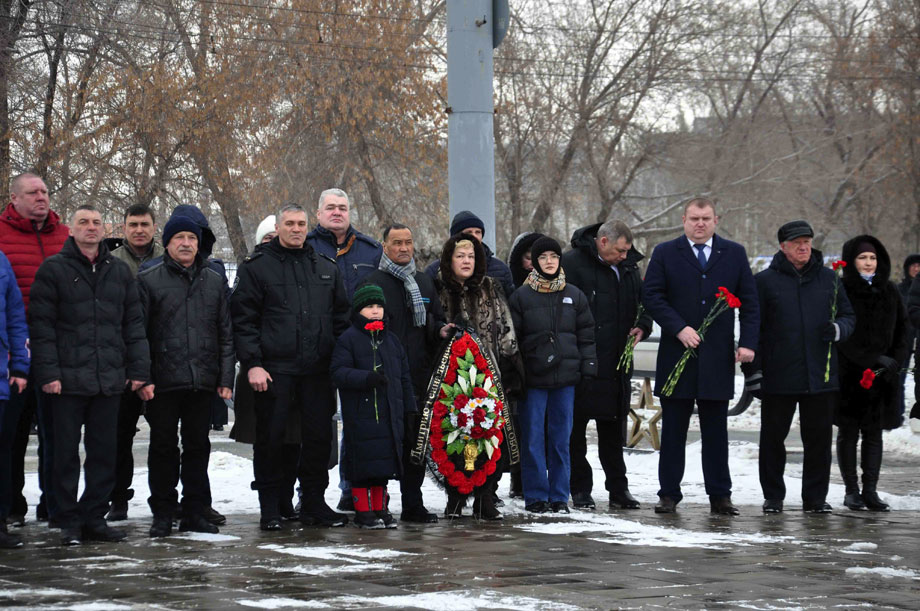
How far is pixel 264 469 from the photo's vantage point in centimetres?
838

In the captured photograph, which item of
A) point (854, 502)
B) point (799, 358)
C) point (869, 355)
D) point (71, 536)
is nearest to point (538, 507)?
point (799, 358)

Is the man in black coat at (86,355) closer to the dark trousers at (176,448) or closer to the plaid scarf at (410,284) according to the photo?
the dark trousers at (176,448)

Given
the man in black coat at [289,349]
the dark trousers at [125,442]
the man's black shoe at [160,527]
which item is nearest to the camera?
the man's black shoe at [160,527]

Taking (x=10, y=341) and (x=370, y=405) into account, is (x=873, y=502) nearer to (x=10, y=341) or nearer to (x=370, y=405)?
(x=370, y=405)

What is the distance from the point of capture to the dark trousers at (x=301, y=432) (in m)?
8.39

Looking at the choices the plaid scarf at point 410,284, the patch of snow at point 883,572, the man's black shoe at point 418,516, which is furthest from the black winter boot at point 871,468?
the plaid scarf at point 410,284

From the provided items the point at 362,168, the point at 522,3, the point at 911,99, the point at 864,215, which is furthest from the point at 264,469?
the point at 864,215

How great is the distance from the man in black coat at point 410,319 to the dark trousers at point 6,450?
2320 mm

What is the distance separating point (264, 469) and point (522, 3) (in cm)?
2257

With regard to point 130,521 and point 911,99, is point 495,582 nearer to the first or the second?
point 130,521

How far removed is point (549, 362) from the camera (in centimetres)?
916

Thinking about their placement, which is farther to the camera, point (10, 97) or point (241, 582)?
point (10, 97)

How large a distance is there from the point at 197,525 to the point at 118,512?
946 millimetres

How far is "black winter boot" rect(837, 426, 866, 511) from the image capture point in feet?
31.8
